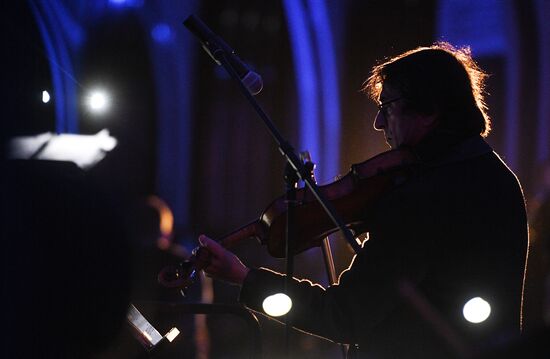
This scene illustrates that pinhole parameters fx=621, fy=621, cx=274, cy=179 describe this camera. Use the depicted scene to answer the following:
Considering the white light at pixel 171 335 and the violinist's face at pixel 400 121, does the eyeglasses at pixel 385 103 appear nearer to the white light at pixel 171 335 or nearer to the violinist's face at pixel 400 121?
the violinist's face at pixel 400 121

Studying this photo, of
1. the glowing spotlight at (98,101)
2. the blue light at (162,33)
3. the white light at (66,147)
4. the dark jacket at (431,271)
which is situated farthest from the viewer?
the blue light at (162,33)

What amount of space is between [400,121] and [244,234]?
600 millimetres

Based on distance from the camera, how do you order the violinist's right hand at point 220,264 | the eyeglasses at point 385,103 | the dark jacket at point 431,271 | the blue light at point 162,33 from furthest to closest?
the blue light at point 162,33
the eyeglasses at point 385,103
the violinist's right hand at point 220,264
the dark jacket at point 431,271

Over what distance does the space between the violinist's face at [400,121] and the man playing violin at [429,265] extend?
1cm

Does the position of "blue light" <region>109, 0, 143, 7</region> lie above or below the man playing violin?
above

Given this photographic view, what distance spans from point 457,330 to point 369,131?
3.71 meters

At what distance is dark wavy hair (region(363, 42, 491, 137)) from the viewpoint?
181 cm

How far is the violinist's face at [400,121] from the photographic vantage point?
1814 mm

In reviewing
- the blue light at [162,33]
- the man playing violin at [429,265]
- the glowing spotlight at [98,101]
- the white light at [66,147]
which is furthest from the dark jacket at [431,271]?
the blue light at [162,33]

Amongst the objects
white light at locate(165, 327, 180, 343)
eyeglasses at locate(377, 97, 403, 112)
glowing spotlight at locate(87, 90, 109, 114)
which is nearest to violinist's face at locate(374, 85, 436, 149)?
eyeglasses at locate(377, 97, 403, 112)

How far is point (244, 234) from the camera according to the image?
198 cm

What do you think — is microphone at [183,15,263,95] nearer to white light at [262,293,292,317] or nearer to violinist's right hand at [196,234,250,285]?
violinist's right hand at [196,234,250,285]

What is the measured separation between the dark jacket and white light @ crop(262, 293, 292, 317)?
0.02 meters

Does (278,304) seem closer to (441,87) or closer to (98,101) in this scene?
(441,87)
